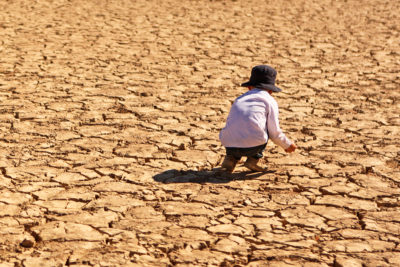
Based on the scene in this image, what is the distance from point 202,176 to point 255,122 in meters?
0.52

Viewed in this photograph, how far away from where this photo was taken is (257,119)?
149 inches

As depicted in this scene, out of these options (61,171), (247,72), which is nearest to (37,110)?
(61,171)

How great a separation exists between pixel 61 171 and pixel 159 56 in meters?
3.52

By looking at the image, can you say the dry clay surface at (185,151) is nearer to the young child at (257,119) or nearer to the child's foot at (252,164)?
the child's foot at (252,164)

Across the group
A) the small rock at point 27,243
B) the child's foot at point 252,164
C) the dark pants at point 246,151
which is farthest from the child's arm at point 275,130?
the small rock at point 27,243

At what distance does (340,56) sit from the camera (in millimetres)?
7535

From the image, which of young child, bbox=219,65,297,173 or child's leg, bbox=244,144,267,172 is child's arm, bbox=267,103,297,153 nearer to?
young child, bbox=219,65,297,173

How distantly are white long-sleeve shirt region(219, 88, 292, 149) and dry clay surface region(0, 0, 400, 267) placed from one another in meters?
0.27

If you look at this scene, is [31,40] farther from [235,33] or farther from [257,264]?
[257,264]

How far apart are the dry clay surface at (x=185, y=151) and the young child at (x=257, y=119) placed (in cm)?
25

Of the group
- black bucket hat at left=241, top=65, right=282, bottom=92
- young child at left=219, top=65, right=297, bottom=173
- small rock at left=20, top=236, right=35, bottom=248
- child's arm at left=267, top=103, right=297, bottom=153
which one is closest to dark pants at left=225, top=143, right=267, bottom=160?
young child at left=219, top=65, right=297, bottom=173

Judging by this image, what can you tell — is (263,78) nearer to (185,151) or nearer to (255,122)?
(255,122)

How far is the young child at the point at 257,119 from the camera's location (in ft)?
12.5

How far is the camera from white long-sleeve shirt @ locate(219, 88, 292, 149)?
381cm
